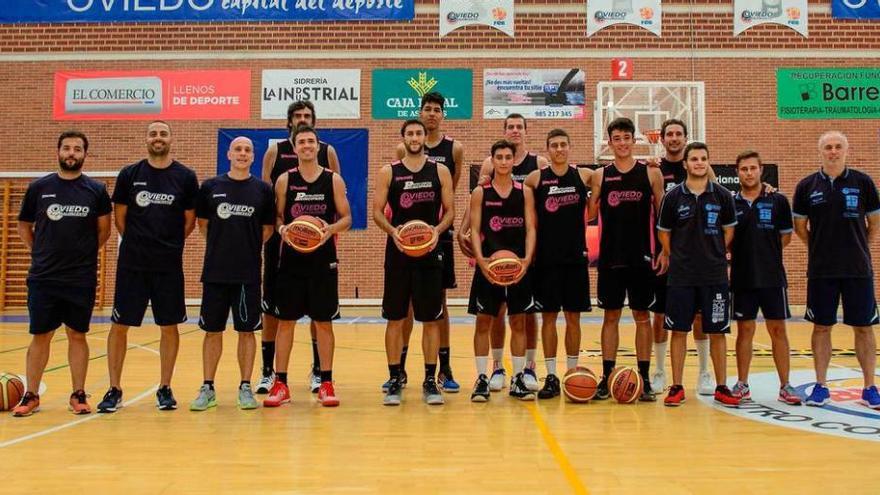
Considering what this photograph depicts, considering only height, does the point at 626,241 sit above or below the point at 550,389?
above

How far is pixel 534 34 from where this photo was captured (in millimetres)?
12492

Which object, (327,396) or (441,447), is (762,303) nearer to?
(441,447)

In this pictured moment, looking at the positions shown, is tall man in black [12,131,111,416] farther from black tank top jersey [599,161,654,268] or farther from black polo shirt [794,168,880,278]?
black polo shirt [794,168,880,278]

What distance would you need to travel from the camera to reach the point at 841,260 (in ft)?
14.0

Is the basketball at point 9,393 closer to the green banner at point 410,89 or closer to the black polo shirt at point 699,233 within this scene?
the black polo shirt at point 699,233

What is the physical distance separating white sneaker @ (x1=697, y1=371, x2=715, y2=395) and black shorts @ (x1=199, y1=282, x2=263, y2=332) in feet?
10.9

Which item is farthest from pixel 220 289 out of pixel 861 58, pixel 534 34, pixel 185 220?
pixel 861 58

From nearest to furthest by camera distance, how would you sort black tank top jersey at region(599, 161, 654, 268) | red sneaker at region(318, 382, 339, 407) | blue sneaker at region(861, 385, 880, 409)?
blue sneaker at region(861, 385, 880, 409), red sneaker at region(318, 382, 339, 407), black tank top jersey at region(599, 161, 654, 268)

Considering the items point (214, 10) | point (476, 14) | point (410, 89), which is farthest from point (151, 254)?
point (214, 10)

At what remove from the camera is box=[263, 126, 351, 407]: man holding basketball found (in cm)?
428

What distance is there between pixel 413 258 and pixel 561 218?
112cm

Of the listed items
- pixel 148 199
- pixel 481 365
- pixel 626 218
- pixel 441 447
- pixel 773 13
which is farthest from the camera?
pixel 773 13

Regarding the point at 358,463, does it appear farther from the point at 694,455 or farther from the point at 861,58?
the point at 861,58

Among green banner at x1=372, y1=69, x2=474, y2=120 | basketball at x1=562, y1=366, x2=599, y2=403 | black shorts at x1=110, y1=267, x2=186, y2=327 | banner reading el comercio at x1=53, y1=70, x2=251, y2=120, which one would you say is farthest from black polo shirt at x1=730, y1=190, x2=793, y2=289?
banner reading el comercio at x1=53, y1=70, x2=251, y2=120
